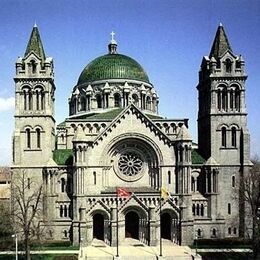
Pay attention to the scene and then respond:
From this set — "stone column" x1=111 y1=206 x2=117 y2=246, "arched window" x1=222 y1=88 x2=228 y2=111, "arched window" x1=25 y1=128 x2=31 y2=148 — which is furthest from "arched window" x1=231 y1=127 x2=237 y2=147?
"arched window" x1=25 y1=128 x2=31 y2=148

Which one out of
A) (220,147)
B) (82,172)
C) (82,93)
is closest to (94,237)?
(82,172)

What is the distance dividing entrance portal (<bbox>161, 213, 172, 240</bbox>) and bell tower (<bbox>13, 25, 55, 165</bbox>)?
54.9 feet

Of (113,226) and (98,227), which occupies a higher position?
(113,226)

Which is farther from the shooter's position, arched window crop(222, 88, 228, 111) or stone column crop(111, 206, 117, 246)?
arched window crop(222, 88, 228, 111)

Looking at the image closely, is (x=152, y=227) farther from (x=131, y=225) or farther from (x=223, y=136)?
(x=223, y=136)

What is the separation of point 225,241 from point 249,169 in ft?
33.6

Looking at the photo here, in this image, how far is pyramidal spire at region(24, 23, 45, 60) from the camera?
193 feet

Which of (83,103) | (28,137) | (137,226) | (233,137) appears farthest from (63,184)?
(233,137)

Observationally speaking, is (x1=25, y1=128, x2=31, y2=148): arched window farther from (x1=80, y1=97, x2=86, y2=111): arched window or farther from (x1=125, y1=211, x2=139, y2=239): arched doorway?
(x1=125, y1=211, x2=139, y2=239): arched doorway

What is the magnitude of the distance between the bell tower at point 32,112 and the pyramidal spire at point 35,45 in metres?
0.72

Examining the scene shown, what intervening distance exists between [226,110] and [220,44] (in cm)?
941

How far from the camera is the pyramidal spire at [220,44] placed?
60.0 metres

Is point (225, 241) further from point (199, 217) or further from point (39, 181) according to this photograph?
point (39, 181)

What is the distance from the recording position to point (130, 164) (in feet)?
188
